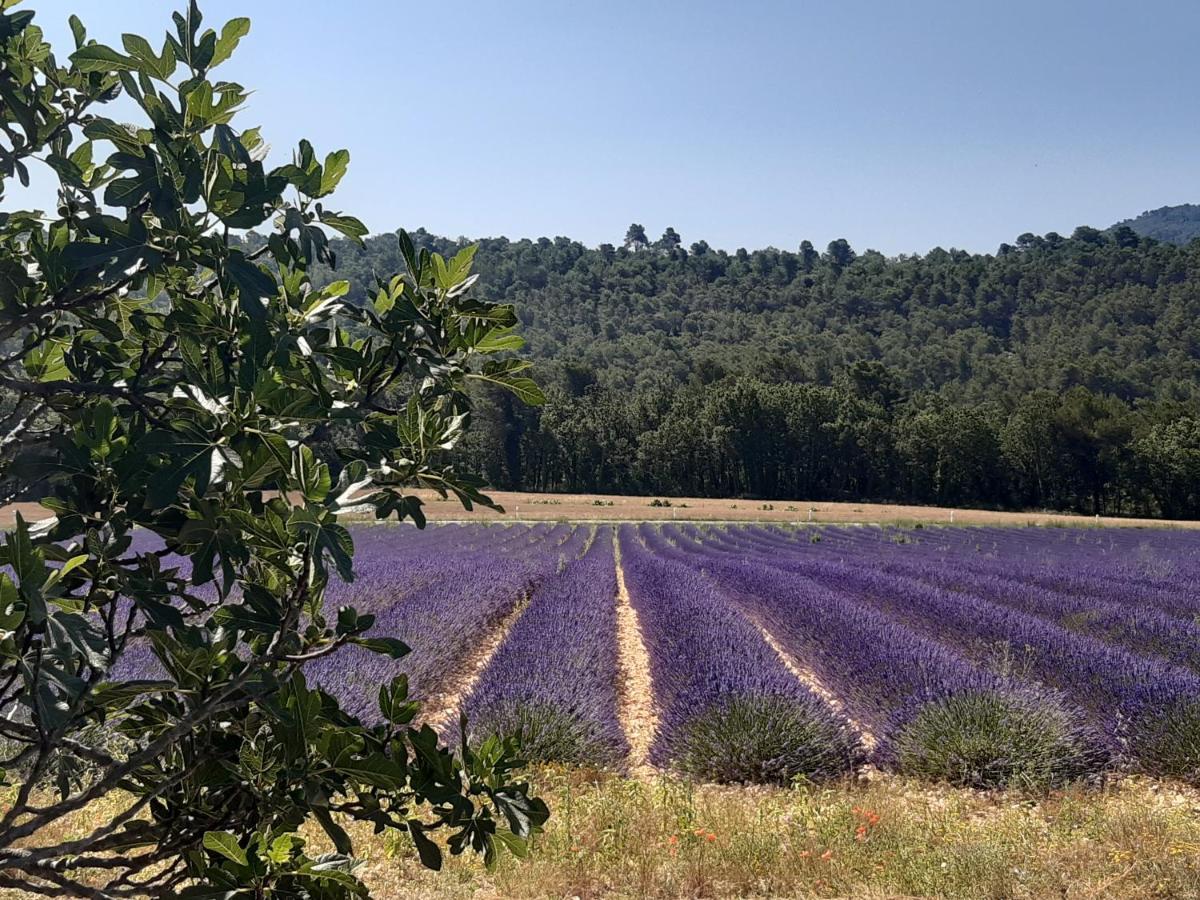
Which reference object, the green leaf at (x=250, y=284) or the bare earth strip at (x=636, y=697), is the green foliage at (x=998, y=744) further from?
the green leaf at (x=250, y=284)

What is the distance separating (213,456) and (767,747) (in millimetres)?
4001

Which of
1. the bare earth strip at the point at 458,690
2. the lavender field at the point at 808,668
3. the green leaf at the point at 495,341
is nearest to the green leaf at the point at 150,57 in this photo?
the green leaf at the point at 495,341

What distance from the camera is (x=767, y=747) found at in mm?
4328

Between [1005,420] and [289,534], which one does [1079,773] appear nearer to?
[289,534]

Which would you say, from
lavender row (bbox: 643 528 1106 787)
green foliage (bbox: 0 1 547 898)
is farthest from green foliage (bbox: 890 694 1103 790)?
green foliage (bbox: 0 1 547 898)

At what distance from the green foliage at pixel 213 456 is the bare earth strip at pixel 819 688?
162 inches

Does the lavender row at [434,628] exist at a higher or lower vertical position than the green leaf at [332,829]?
lower

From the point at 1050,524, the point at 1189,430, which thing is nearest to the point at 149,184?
the point at 1050,524

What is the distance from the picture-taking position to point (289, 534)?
95 centimetres

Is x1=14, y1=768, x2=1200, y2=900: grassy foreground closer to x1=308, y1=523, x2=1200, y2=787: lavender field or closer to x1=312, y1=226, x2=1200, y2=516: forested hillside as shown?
x1=308, y1=523, x2=1200, y2=787: lavender field

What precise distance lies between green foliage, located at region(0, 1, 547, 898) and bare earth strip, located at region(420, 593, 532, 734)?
2.51 metres

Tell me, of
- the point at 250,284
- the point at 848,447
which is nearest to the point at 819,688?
the point at 250,284

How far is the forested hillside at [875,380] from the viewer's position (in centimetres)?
4944

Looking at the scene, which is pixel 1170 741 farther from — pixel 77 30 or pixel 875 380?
pixel 875 380
